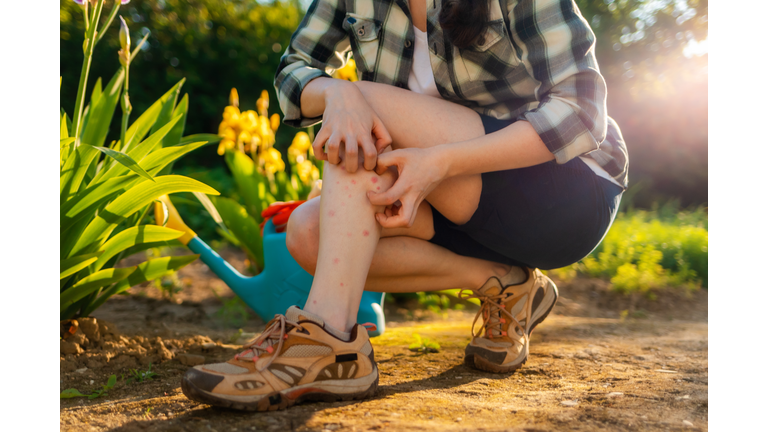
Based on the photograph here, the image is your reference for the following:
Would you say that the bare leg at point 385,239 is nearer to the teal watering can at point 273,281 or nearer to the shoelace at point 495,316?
the shoelace at point 495,316

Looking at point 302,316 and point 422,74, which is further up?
point 422,74

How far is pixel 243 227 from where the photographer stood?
2.09 meters

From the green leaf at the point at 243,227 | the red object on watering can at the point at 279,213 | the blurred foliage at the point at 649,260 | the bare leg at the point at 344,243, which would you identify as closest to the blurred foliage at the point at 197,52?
the green leaf at the point at 243,227

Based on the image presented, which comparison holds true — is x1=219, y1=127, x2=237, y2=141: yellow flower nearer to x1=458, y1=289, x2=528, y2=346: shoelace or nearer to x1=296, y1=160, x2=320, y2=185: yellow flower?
x1=296, y1=160, x2=320, y2=185: yellow flower

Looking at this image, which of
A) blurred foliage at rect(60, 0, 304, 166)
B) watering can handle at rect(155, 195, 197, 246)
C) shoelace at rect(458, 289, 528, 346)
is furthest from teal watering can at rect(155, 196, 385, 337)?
blurred foliage at rect(60, 0, 304, 166)

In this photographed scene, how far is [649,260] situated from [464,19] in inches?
108

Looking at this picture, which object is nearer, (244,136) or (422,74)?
(422,74)

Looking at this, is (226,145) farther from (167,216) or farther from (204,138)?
(167,216)

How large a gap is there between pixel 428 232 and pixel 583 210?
377 mm

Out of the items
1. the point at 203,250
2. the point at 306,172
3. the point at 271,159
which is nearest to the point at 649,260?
the point at 306,172

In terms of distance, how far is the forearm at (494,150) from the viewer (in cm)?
103

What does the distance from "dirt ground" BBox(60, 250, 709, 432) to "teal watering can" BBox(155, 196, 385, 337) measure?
0.12 metres

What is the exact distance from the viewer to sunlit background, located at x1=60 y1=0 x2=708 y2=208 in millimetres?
4820
